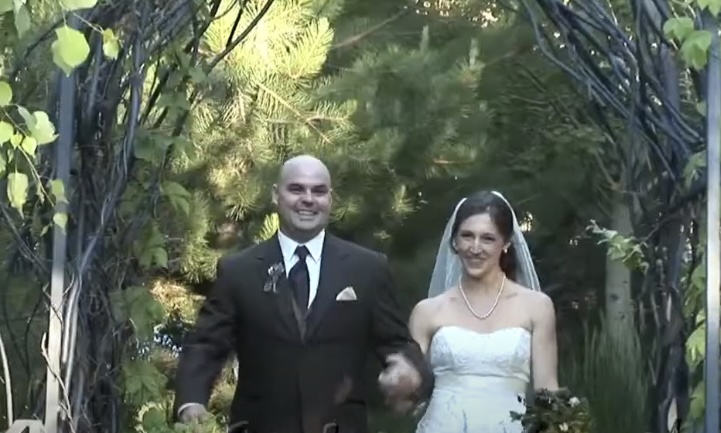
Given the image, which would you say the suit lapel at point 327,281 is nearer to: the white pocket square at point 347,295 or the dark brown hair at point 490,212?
the white pocket square at point 347,295

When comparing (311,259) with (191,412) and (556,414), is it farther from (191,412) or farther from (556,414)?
(556,414)

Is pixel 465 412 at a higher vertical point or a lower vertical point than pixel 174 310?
lower

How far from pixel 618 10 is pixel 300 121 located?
5.60 ft

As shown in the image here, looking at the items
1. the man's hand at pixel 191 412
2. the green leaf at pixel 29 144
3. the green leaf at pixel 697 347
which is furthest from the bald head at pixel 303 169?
the green leaf at pixel 29 144

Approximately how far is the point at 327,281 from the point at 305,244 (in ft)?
0.35

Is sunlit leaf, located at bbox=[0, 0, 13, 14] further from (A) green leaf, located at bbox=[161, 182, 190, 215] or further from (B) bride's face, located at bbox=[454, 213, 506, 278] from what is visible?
(B) bride's face, located at bbox=[454, 213, 506, 278]

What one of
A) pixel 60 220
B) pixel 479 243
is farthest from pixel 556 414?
pixel 60 220

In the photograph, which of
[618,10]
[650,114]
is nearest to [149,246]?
[650,114]

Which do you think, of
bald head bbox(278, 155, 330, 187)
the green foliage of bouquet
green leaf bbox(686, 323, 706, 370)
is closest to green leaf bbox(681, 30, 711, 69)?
green leaf bbox(686, 323, 706, 370)

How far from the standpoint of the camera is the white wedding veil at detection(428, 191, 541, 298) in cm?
332

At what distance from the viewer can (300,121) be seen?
5.54 m

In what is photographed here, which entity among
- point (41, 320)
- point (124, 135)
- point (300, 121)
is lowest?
point (41, 320)

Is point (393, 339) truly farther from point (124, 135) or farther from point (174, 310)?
point (174, 310)

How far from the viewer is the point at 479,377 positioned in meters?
3.17
